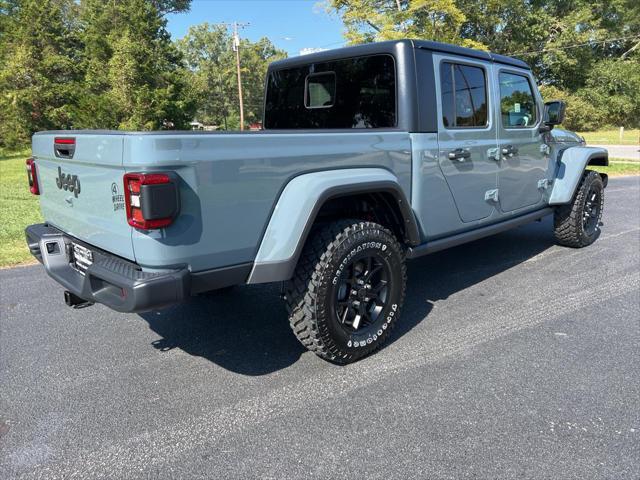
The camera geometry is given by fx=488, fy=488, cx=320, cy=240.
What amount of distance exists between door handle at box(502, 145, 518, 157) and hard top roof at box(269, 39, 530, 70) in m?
0.73

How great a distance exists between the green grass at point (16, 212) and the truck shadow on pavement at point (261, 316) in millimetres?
2840

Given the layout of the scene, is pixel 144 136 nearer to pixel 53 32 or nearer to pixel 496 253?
pixel 496 253

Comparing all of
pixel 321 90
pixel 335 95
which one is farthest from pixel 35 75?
pixel 335 95

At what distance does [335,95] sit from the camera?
154 inches

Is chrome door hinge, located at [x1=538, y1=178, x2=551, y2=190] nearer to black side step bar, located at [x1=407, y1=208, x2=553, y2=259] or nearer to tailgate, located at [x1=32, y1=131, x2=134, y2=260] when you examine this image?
black side step bar, located at [x1=407, y1=208, x2=553, y2=259]

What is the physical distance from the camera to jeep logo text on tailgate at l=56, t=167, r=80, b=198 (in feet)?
9.11

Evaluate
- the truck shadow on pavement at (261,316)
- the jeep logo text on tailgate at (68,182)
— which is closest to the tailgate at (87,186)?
the jeep logo text on tailgate at (68,182)

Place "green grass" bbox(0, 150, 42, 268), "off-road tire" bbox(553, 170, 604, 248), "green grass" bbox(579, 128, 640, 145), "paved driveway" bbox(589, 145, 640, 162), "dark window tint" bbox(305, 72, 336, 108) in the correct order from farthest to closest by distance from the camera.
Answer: "green grass" bbox(579, 128, 640, 145), "paved driveway" bbox(589, 145, 640, 162), "green grass" bbox(0, 150, 42, 268), "off-road tire" bbox(553, 170, 604, 248), "dark window tint" bbox(305, 72, 336, 108)

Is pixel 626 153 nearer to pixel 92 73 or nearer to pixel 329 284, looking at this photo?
pixel 329 284

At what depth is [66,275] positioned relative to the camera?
2.89m

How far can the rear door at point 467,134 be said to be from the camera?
11.6 ft

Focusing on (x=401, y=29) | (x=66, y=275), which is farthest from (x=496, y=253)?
(x=401, y=29)

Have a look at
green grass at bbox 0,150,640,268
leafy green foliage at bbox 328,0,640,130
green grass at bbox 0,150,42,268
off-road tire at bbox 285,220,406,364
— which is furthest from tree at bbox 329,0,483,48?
off-road tire at bbox 285,220,406,364

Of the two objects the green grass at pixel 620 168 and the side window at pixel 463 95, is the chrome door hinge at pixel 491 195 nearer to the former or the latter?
the side window at pixel 463 95
